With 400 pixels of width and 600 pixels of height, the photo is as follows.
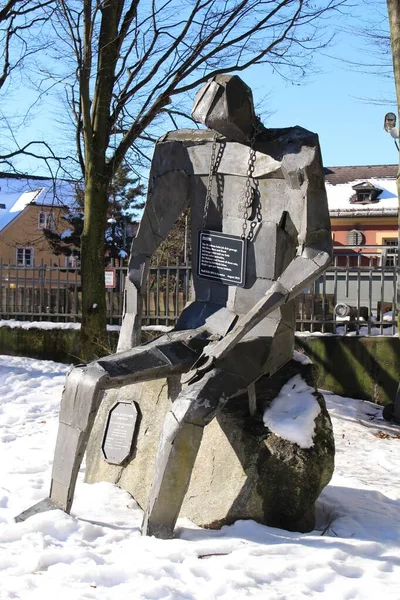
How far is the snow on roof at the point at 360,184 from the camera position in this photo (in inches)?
1273

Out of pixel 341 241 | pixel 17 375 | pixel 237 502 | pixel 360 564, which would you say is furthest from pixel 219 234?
pixel 341 241

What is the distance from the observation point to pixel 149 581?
328cm

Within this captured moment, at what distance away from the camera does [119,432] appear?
4.87m

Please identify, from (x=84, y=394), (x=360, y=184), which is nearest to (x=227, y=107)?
(x=84, y=394)

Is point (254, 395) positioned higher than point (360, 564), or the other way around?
point (254, 395)

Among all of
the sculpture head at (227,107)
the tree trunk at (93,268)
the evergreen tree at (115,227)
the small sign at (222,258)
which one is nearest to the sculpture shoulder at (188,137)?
the sculpture head at (227,107)

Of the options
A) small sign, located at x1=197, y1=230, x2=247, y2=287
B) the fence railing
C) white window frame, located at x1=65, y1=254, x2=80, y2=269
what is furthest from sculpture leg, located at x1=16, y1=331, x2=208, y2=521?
white window frame, located at x1=65, y1=254, x2=80, y2=269

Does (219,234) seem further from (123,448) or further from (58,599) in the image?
(58,599)

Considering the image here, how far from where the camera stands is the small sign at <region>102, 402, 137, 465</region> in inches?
189

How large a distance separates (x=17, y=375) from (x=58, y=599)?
744cm

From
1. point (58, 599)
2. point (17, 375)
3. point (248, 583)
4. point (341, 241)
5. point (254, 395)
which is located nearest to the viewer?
point (58, 599)

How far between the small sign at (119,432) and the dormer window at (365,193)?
29189 millimetres

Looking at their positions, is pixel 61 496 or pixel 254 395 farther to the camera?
pixel 254 395

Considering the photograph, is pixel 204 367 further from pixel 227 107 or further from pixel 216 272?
pixel 227 107
